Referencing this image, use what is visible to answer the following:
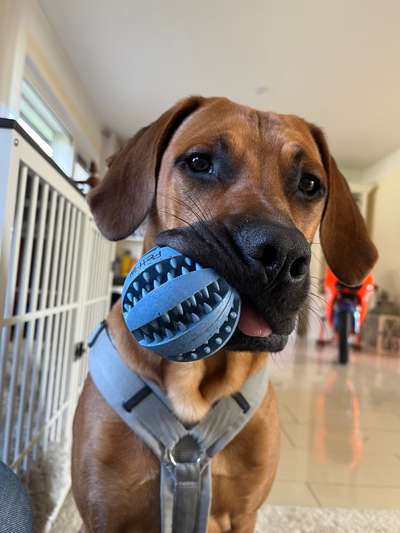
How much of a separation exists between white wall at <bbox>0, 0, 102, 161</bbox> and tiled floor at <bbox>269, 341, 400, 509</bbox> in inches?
62.8

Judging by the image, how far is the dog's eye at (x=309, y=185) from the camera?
865mm

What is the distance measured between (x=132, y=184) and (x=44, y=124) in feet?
12.3

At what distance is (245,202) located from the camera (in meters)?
0.67

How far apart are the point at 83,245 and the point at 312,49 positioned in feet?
9.26

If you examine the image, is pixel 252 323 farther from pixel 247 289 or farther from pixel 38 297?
pixel 38 297

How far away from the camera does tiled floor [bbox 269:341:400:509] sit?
153 centimetres

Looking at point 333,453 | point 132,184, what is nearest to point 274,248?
point 132,184

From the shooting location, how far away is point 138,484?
790mm

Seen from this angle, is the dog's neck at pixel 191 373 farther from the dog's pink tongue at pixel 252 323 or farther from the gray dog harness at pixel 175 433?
the dog's pink tongue at pixel 252 323

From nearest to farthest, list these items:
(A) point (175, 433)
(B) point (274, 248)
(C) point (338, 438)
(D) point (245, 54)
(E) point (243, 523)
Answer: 1. (B) point (274, 248)
2. (A) point (175, 433)
3. (E) point (243, 523)
4. (C) point (338, 438)
5. (D) point (245, 54)

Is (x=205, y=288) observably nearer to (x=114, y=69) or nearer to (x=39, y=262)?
(x=39, y=262)

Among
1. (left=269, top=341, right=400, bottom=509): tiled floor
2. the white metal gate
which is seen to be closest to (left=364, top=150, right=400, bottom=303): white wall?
(left=269, top=341, right=400, bottom=509): tiled floor

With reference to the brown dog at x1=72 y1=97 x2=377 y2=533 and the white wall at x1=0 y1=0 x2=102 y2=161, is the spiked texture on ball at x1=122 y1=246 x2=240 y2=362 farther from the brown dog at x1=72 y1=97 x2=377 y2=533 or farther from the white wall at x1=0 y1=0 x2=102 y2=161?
the white wall at x1=0 y1=0 x2=102 y2=161

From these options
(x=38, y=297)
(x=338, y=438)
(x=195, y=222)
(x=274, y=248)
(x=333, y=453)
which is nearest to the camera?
(x=274, y=248)
